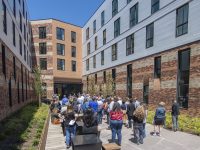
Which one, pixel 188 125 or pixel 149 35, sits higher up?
pixel 149 35

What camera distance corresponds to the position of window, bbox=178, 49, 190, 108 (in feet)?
53.5

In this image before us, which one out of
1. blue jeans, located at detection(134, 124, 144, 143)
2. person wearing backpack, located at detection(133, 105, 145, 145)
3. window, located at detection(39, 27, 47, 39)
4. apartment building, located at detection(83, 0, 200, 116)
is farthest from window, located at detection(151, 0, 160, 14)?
window, located at detection(39, 27, 47, 39)

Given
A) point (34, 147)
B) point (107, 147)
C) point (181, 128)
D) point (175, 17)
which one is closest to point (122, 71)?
point (175, 17)

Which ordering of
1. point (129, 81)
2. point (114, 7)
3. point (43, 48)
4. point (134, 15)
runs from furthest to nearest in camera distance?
point (43, 48), point (114, 7), point (129, 81), point (134, 15)

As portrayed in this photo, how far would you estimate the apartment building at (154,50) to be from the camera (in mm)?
15728

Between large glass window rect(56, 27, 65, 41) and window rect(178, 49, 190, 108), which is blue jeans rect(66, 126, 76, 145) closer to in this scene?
window rect(178, 49, 190, 108)

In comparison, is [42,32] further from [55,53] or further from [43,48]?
[55,53]

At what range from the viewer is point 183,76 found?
660 inches

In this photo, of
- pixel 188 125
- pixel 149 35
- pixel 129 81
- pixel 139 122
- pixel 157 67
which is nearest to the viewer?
pixel 139 122

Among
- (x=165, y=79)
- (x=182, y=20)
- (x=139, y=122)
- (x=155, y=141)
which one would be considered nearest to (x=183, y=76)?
(x=165, y=79)

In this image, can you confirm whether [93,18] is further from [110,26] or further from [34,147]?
[34,147]

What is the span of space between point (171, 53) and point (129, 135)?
9035 mm

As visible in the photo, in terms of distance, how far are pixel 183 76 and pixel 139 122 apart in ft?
28.1

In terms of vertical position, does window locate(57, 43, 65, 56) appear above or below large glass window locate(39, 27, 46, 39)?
below
